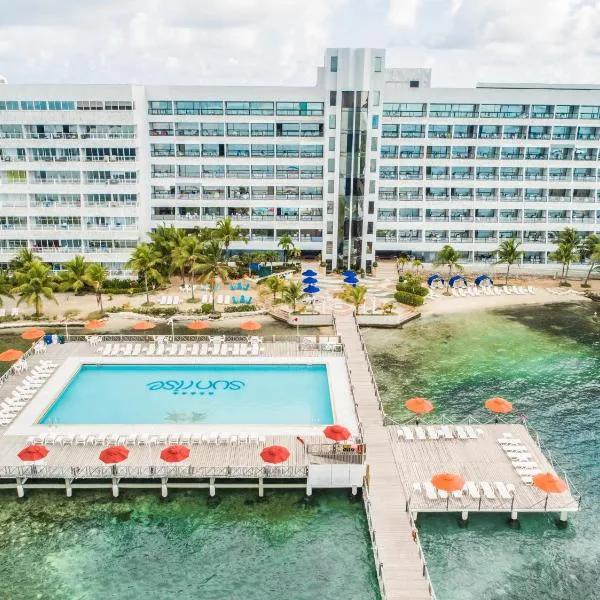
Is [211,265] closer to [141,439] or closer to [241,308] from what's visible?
[241,308]

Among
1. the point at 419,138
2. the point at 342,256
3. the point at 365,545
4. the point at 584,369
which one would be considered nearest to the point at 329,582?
the point at 365,545

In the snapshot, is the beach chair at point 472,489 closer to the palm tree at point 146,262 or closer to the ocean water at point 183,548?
the ocean water at point 183,548

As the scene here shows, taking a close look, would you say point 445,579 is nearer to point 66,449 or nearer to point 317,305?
point 66,449

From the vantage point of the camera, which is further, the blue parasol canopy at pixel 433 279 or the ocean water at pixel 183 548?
the blue parasol canopy at pixel 433 279

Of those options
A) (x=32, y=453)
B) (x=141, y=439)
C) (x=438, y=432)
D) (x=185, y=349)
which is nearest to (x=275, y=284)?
(x=185, y=349)

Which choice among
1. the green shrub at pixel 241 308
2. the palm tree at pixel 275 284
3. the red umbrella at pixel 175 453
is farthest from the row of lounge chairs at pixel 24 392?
the palm tree at pixel 275 284
